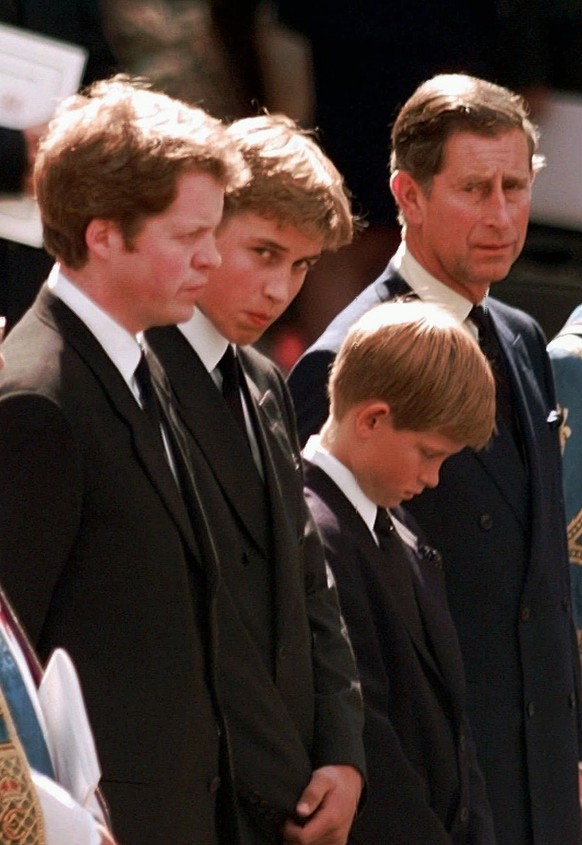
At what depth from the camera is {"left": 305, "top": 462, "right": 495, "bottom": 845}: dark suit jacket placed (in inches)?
144

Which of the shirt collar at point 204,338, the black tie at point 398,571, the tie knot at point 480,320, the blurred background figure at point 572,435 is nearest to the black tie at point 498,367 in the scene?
the tie knot at point 480,320

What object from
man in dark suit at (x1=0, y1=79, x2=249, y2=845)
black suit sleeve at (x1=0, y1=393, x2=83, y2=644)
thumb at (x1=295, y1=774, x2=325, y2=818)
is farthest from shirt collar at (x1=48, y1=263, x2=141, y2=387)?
thumb at (x1=295, y1=774, x2=325, y2=818)

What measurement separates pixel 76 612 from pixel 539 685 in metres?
1.33

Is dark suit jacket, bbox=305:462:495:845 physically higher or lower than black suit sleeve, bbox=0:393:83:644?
Answer: lower

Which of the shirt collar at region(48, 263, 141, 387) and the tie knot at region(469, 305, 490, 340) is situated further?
the tie knot at region(469, 305, 490, 340)

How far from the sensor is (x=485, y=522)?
4.11 metres

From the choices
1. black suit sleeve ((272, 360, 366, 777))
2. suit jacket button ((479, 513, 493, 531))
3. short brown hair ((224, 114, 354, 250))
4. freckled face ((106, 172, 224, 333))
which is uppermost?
short brown hair ((224, 114, 354, 250))

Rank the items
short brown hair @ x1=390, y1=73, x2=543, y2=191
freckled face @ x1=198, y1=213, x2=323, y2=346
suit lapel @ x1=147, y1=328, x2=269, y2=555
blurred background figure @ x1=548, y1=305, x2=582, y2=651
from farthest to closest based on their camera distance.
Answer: blurred background figure @ x1=548, y1=305, x2=582, y2=651 → short brown hair @ x1=390, y1=73, x2=543, y2=191 → freckled face @ x1=198, y1=213, x2=323, y2=346 → suit lapel @ x1=147, y1=328, x2=269, y2=555

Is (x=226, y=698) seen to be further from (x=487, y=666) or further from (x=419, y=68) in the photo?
(x=419, y=68)

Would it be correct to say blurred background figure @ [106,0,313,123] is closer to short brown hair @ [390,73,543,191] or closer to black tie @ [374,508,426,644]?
short brown hair @ [390,73,543,191]

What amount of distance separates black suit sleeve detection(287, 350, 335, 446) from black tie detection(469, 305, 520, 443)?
363mm

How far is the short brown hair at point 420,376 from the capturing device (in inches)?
148

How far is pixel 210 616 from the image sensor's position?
10.6 ft

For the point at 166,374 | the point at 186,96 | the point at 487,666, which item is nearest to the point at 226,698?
the point at 166,374
